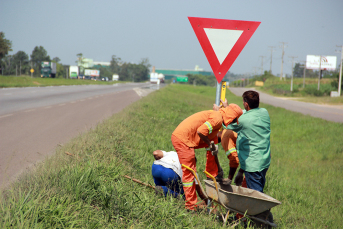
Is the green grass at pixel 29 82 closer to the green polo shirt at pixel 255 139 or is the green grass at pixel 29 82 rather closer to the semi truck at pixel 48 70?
the semi truck at pixel 48 70

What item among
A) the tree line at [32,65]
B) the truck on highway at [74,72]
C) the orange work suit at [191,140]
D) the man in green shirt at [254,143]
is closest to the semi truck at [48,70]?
the tree line at [32,65]

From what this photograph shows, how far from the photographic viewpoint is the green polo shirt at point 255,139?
403 cm

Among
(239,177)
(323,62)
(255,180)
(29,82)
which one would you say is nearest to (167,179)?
(239,177)

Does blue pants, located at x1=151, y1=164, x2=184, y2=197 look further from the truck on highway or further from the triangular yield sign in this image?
the truck on highway

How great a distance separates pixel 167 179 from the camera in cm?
438

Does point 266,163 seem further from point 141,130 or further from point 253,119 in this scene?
point 141,130

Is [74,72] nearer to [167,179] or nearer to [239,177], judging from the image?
[167,179]

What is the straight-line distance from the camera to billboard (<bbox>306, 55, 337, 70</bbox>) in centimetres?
6826

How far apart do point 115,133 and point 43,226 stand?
4.49 m

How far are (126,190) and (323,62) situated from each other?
2892 inches

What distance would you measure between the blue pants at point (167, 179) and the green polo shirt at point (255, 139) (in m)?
0.91

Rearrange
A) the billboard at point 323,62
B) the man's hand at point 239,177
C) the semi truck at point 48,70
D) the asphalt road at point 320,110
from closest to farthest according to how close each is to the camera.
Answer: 1. the man's hand at point 239,177
2. the asphalt road at point 320,110
3. the semi truck at point 48,70
4. the billboard at point 323,62

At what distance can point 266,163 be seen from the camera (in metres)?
4.06

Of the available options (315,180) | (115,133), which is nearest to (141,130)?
(115,133)
